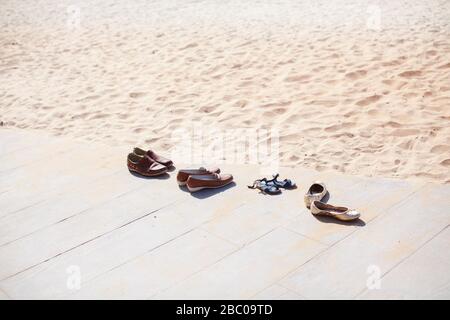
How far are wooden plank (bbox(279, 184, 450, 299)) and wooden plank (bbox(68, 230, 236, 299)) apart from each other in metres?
0.58

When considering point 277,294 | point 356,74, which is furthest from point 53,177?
point 356,74

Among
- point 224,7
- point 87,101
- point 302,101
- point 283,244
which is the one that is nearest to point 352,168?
point 283,244

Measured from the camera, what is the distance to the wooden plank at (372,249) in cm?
274

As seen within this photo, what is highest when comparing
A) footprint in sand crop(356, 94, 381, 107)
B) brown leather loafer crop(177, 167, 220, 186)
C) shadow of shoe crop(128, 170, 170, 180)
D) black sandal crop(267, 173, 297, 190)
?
footprint in sand crop(356, 94, 381, 107)

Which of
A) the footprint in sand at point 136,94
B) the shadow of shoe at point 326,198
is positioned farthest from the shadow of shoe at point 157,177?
the footprint in sand at point 136,94

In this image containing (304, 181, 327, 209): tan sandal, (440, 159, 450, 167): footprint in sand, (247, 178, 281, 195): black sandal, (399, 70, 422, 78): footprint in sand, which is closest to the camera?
(304, 181, 327, 209): tan sandal

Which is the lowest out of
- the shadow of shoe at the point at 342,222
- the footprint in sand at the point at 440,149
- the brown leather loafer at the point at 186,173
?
the shadow of shoe at the point at 342,222

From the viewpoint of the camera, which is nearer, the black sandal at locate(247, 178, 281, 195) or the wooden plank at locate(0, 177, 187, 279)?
the wooden plank at locate(0, 177, 187, 279)

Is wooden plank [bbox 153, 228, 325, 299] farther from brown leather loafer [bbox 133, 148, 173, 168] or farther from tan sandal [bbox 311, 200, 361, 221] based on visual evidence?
brown leather loafer [bbox 133, 148, 173, 168]

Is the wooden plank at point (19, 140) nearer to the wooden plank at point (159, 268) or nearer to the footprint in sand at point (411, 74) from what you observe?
the wooden plank at point (159, 268)

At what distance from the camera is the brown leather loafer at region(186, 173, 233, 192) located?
12.6ft

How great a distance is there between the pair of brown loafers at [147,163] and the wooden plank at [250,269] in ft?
4.51

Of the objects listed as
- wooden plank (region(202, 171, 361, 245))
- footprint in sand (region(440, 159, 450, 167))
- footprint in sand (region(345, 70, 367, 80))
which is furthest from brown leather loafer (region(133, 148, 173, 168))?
Answer: footprint in sand (region(345, 70, 367, 80))
